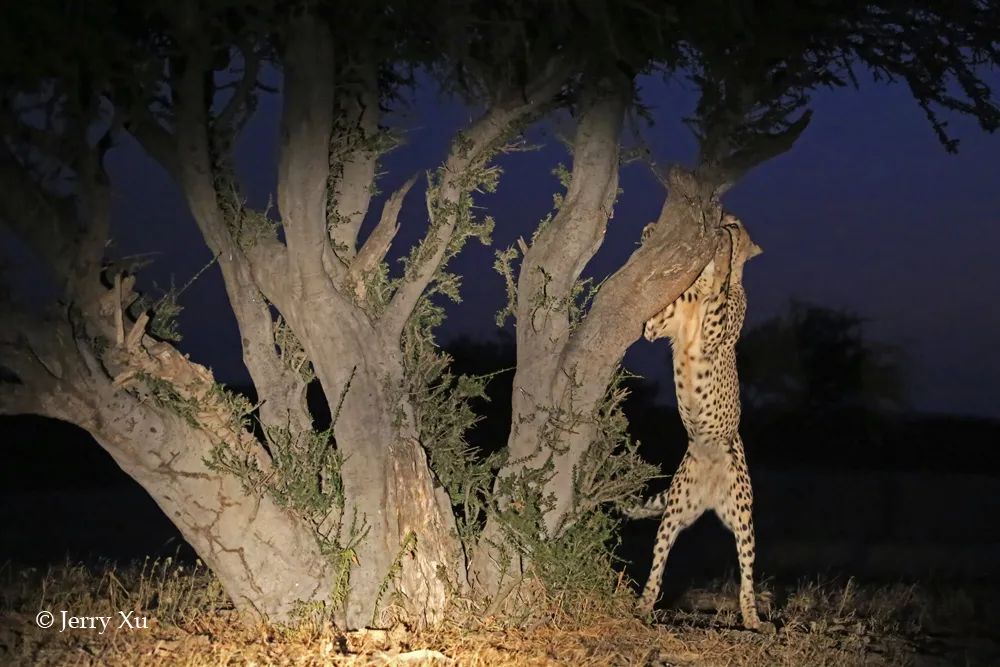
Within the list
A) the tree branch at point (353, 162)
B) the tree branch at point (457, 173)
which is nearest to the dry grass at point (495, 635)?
the tree branch at point (457, 173)

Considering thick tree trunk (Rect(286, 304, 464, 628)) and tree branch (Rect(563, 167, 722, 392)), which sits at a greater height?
tree branch (Rect(563, 167, 722, 392))

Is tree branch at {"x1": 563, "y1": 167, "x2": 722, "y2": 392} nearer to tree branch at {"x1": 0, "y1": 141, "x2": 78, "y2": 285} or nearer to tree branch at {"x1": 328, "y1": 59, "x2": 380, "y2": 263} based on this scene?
tree branch at {"x1": 328, "y1": 59, "x2": 380, "y2": 263}

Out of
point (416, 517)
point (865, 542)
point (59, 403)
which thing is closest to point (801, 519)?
point (865, 542)

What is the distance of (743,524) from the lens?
21.1 feet

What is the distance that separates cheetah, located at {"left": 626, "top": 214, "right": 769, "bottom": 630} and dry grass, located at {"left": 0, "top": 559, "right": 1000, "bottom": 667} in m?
0.53

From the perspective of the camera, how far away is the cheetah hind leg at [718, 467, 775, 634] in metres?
6.05

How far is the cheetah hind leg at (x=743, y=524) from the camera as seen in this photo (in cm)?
605

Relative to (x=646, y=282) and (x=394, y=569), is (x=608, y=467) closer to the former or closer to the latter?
(x=646, y=282)

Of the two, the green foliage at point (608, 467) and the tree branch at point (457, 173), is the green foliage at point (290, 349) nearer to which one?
the tree branch at point (457, 173)

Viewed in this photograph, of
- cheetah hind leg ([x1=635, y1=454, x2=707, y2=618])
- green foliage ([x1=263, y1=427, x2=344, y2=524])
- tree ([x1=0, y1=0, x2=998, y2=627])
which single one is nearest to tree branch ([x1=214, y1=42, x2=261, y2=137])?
tree ([x1=0, y1=0, x2=998, y2=627])

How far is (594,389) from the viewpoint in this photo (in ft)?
18.0

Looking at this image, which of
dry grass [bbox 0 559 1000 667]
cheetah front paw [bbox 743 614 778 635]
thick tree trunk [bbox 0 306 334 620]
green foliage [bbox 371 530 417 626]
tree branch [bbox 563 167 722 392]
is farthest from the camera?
cheetah front paw [bbox 743 614 778 635]

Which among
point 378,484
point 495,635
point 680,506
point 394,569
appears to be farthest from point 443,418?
point 680,506

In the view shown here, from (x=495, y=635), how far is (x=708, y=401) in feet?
7.36
